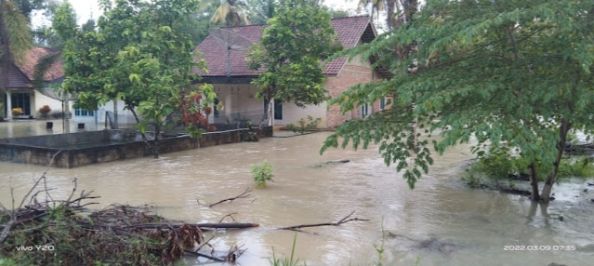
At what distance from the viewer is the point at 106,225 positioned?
601 centimetres

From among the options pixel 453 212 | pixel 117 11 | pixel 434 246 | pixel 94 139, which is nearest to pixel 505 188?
pixel 453 212

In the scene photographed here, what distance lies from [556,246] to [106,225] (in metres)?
5.64

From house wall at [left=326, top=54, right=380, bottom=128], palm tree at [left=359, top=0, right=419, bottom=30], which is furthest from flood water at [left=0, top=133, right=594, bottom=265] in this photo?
house wall at [left=326, top=54, right=380, bottom=128]

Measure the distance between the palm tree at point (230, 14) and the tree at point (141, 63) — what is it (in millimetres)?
14744

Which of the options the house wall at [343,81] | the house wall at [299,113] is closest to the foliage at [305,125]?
the house wall at [299,113]

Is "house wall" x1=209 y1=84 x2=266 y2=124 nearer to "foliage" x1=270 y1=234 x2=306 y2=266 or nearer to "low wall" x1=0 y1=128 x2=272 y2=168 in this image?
"low wall" x1=0 y1=128 x2=272 y2=168

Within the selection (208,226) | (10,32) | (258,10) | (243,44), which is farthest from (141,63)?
(258,10)

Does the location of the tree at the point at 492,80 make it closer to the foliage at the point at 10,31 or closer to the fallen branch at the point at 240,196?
the fallen branch at the point at 240,196

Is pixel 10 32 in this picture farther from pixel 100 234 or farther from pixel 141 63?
pixel 100 234

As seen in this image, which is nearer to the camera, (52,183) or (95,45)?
(52,183)

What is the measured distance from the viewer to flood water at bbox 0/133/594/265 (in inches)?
272

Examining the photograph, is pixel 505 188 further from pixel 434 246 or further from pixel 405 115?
pixel 434 246

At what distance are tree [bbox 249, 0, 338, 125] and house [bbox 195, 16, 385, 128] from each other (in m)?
3.03

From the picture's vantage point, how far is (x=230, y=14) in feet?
104
